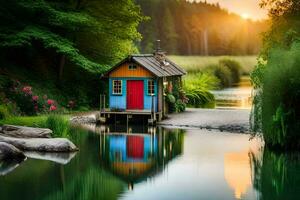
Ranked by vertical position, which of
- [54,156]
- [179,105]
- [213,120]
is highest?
[179,105]

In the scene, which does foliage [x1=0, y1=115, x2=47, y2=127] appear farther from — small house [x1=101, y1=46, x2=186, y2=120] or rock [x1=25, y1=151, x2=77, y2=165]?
small house [x1=101, y1=46, x2=186, y2=120]

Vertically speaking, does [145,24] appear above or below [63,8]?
above

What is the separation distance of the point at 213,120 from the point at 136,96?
4.63 meters

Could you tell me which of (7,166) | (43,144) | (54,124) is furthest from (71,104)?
(7,166)

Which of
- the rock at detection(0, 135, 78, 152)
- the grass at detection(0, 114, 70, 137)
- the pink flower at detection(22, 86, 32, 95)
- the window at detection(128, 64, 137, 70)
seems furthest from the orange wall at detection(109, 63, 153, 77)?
the rock at detection(0, 135, 78, 152)

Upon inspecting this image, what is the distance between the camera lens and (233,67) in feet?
246

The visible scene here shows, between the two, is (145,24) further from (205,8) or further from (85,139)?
(85,139)

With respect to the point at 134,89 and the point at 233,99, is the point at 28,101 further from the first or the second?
the point at 233,99

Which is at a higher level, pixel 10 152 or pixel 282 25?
pixel 282 25

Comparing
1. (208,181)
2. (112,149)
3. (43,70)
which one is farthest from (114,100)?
(208,181)

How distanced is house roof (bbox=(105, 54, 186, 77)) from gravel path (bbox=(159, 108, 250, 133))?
2.66 m

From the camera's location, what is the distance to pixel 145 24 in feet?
345

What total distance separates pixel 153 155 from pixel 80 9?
19932 mm

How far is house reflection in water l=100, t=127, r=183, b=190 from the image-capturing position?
69.4 ft
